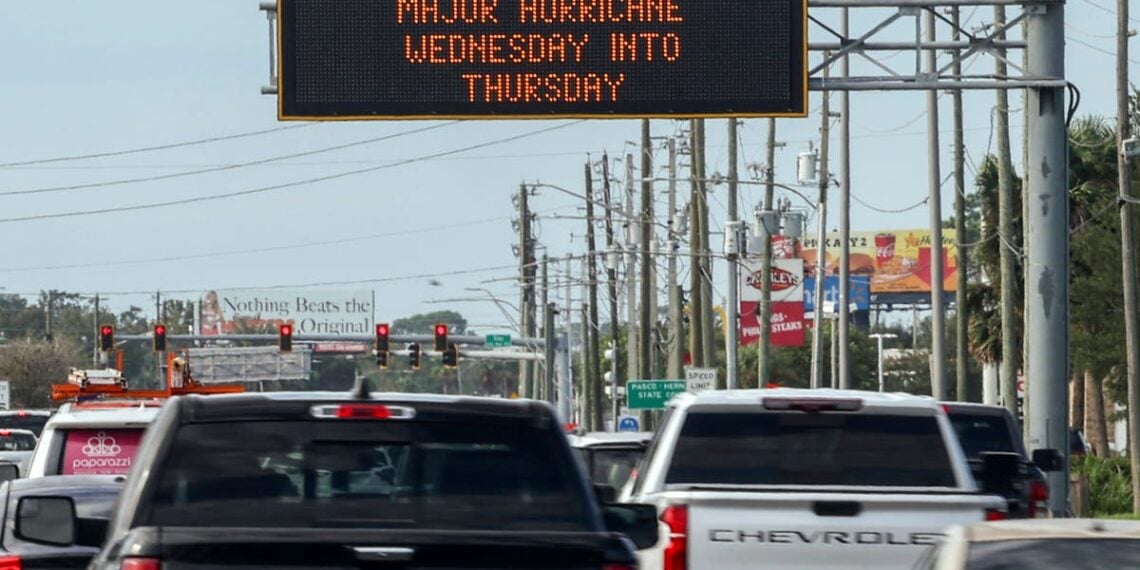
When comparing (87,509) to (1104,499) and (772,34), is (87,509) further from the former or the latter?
(1104,499)

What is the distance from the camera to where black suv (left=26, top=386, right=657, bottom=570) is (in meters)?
7.18

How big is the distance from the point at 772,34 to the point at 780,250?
313 feet

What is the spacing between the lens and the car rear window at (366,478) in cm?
733

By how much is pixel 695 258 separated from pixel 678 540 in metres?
40.4

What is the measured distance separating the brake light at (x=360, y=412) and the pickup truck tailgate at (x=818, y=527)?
3686 millimetres

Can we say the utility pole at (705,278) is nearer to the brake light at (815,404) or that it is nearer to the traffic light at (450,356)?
the traffic light at (450,356)

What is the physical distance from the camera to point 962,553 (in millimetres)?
7621

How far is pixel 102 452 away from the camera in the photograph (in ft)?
55.4

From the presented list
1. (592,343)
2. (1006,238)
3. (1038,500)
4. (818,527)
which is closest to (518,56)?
(1038,500)

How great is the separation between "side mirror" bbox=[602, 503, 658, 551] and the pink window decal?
8383 millimetres

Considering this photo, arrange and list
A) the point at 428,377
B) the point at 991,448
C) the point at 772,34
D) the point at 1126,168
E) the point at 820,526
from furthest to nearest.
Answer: the point at 428,377
the point at 1126,168
the point at 772,34
the point at 991,448
the point at 820,526

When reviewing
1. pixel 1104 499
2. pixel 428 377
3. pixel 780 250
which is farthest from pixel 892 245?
pixel 1104 499

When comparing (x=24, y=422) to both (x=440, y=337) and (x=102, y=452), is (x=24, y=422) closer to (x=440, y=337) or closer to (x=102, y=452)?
(x=102, y=452)

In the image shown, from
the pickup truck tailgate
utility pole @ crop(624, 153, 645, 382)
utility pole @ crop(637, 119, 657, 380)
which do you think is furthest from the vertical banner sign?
the pickup truck tailgate
